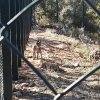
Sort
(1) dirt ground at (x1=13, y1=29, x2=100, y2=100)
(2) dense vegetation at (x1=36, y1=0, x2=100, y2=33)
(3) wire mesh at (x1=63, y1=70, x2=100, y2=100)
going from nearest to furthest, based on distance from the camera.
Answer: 1. (1) dirt ground at (x1=13, y1=29, x2=100, y2=100)
2. (3) wire mesh at (x1=63, y1=70, x2=100, y2=100)
3. (2) dense vegetation at (x1=36, y1=0, x2=100, y2=33)

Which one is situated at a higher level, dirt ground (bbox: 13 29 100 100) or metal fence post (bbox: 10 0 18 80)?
metal fence post (bbox: 10 0 18 80)

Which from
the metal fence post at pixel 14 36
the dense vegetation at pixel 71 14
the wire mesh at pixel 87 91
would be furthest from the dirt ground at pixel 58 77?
the dense vegetation at pixel 71 14

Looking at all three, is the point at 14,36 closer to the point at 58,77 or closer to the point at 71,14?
the point at 58,77

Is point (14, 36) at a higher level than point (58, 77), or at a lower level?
higher

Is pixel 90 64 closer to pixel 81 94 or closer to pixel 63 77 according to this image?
pixel 63 77

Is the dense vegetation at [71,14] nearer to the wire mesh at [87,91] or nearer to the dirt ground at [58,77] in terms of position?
the dirt ground at [58,77]

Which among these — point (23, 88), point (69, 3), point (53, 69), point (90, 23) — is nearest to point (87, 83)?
point (53, 69)

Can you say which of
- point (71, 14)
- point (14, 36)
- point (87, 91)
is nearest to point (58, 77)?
point (87, 91)

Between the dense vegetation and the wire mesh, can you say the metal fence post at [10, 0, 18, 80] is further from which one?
the dense vegetation

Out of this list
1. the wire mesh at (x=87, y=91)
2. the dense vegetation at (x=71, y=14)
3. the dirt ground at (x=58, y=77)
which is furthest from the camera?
the dense vegetation at (x=71, y=14)

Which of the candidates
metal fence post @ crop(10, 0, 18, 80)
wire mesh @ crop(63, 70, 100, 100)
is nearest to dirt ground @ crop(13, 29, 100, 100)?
wire mesh @ crop(63, 70, 100, 100)

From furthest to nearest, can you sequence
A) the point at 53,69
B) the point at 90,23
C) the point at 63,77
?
the point at 90,23, the point at 53,69, the point at 63,77

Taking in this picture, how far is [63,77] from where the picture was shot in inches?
221

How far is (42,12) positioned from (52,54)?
10.3 m
